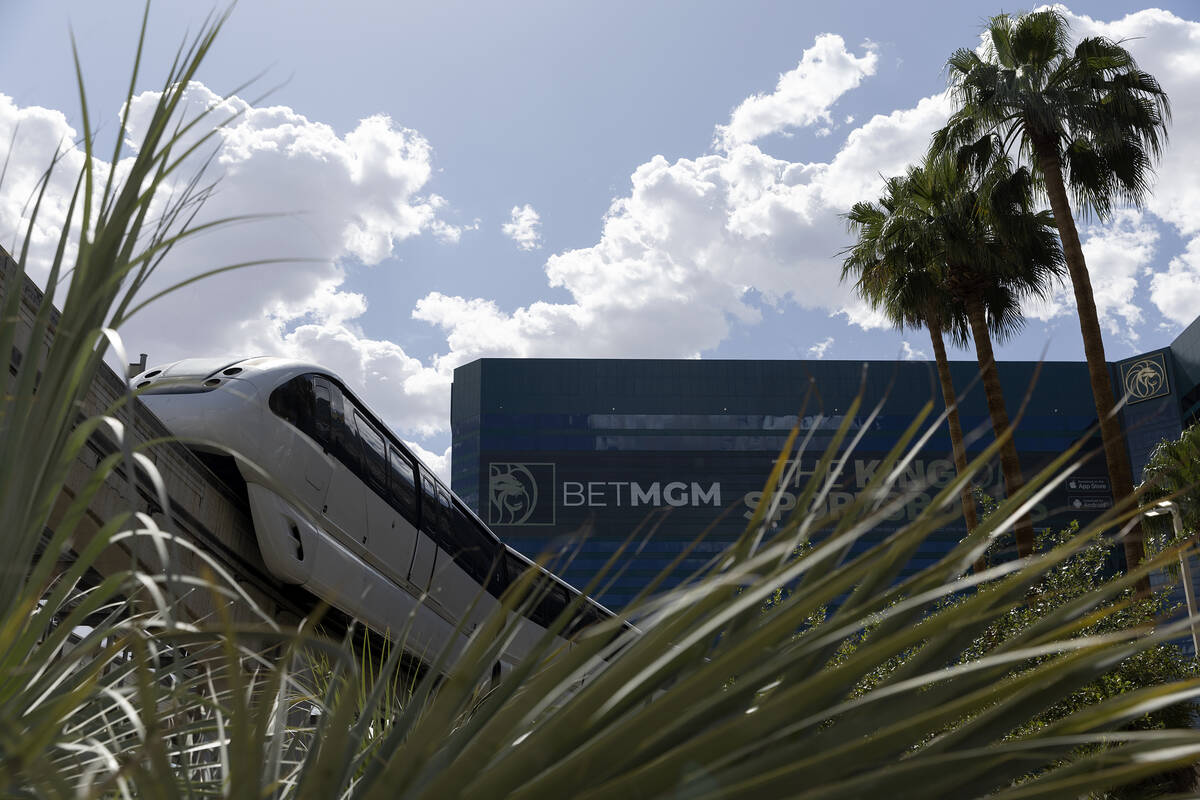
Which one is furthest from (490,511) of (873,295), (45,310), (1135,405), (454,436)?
(45,310)

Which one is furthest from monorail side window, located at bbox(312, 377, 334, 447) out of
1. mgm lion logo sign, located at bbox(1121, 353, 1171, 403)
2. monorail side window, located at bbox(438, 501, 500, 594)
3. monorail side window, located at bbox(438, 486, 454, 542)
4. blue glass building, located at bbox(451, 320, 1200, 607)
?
blue glass building, located at bbox(451, 320, 1200, 607)

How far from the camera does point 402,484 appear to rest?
11.1 m

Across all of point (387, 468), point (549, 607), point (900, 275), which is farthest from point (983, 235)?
point (387, 468)

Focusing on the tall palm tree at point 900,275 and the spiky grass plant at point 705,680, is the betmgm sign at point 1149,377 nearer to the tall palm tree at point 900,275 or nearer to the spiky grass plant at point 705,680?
the tall palm tree at point 900,275

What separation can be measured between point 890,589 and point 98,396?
665cm

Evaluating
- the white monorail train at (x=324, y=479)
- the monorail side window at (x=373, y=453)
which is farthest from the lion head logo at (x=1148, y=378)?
the monorail side window at (x=373, y=453)

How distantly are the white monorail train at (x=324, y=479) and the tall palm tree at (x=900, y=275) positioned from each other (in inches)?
440

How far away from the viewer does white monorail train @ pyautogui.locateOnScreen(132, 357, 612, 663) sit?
27.3 ft

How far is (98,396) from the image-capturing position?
6566 millimetres

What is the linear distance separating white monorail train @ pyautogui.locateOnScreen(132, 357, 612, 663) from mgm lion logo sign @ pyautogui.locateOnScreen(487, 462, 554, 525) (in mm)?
71174

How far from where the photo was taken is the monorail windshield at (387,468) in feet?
29.5

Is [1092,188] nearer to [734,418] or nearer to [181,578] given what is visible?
[181,578]

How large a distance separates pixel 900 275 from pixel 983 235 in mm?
1699

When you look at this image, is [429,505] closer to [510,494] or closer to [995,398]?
[995,398]
